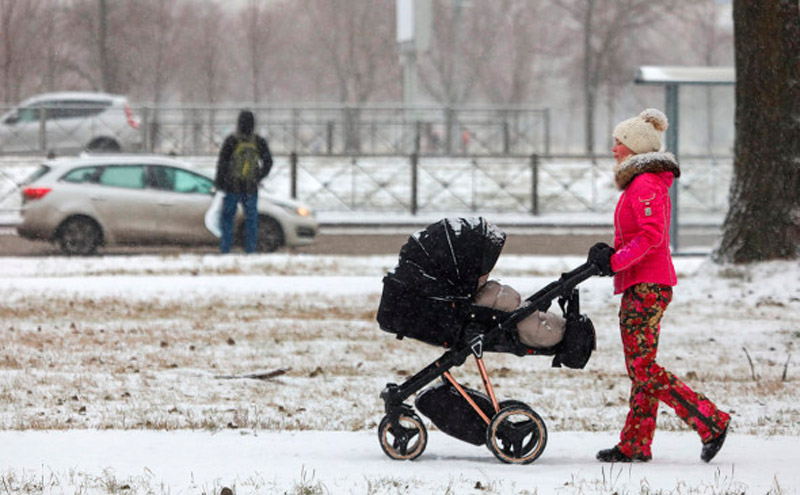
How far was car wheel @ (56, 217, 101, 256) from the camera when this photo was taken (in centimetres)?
1778

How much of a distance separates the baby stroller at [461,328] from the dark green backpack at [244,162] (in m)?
10.8

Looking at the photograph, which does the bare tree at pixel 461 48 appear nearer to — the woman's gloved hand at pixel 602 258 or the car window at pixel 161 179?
the car window at pixel 161 179

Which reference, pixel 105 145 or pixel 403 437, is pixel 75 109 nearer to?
pixel 105 145

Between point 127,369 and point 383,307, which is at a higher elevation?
point 383,307

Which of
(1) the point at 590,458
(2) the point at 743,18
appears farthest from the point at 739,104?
(1) the point at 590,458

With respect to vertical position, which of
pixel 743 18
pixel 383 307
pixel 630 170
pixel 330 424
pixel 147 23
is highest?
pixel 147 23

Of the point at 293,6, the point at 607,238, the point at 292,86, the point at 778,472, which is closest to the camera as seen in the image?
the point at 778,472

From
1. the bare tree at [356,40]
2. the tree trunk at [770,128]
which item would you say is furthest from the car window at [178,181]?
the bare tree at [356,40]

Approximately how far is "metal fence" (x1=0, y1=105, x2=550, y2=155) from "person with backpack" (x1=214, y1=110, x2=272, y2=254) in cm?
1230

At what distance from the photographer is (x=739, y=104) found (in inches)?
527

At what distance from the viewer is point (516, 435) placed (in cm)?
584

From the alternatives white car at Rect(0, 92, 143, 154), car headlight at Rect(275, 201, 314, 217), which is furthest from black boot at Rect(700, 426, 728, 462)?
white car at Rect(0, 92, 143, 154)

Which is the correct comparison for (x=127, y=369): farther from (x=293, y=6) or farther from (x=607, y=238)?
(x=293, y=6)

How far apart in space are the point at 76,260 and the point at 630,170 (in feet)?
36.8
